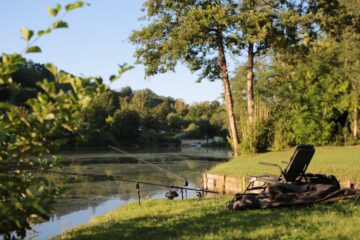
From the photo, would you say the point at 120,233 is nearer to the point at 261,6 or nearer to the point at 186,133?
the point at 261,6

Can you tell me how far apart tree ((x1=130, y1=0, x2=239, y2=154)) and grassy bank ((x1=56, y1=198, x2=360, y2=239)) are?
14.3 metres

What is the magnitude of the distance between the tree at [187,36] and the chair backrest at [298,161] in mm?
13245

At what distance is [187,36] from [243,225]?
51.9ft

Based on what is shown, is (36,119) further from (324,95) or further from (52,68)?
(324,95)

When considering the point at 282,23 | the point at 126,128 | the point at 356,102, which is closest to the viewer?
the point at 282,23

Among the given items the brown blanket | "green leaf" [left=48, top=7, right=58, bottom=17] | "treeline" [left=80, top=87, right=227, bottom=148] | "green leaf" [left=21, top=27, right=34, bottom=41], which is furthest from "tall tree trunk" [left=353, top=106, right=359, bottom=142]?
"green leaf" [left=21, top=27, right=34, bottom=41]

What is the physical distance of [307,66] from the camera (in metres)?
31.3

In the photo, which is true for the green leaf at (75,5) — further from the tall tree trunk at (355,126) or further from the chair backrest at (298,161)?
the tall tree trunk at (355,126)

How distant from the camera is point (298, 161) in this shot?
766 cm

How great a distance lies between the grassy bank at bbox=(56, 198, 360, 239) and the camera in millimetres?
5066

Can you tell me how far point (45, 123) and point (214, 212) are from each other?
12.2 ft

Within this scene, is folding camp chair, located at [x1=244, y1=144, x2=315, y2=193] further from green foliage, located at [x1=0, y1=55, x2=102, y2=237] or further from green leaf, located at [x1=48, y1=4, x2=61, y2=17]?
green leaf, located at [x1=48, y1=4, x2=61, y2=17]

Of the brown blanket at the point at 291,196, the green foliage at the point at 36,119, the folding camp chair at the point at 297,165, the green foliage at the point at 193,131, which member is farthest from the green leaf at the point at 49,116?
the green foliage at the point at 193,131

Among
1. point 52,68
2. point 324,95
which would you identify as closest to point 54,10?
point 52,68
